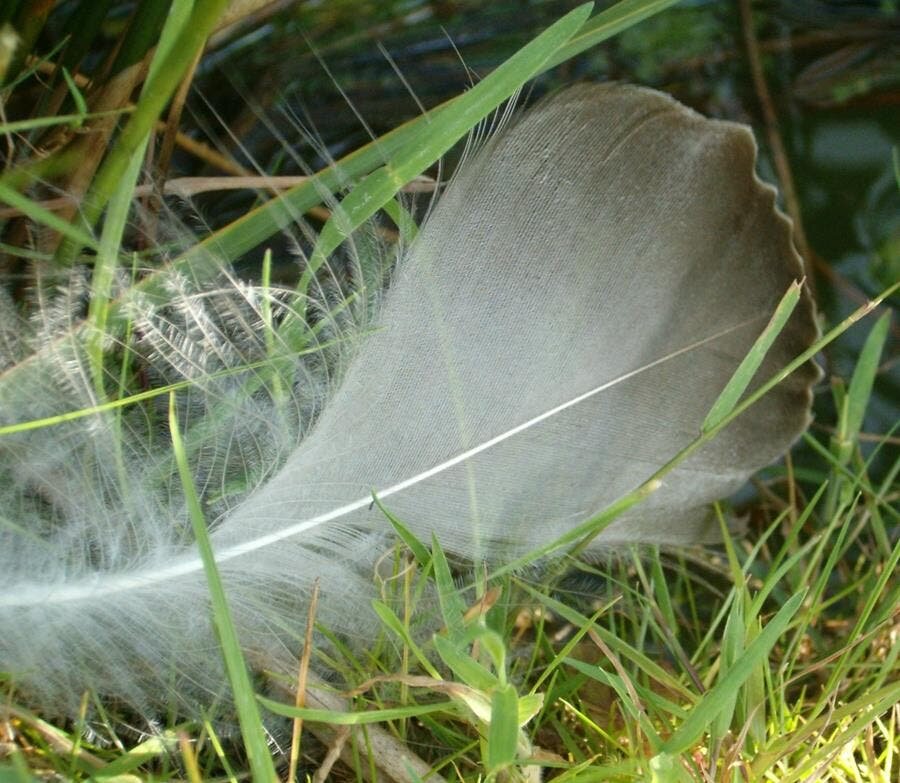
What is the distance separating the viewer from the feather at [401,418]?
3.55 feet

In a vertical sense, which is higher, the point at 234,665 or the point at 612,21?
the point at 612,21

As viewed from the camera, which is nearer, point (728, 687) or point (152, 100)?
point (728, 687)

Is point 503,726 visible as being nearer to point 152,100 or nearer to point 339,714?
point 339,714

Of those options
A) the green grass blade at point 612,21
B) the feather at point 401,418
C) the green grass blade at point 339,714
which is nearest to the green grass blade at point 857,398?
the feather at point 401,418

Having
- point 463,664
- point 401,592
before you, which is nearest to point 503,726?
point 463,664

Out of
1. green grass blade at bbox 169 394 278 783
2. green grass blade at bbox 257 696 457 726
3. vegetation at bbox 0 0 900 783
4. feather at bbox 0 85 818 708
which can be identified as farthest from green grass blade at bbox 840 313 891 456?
green grass blade at bbox 169 394 278 783

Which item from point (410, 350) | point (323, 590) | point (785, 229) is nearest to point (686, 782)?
point (323, 590)

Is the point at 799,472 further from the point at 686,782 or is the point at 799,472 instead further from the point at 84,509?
the point at 84,509

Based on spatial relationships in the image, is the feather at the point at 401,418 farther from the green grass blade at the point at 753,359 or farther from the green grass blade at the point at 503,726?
the green grass blade at the point at 503,726

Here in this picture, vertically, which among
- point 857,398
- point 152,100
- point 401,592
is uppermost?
point 152,100

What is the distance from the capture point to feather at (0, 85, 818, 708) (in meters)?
1.08

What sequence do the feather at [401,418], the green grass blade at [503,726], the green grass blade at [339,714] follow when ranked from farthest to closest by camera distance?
the feather at [401,418] → the green grass blade at [339,714] → the green grass blade at [503,726]

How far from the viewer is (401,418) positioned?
1.14 m

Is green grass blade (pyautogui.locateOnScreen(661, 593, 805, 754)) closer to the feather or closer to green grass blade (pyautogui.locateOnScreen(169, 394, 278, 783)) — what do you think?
the feather
